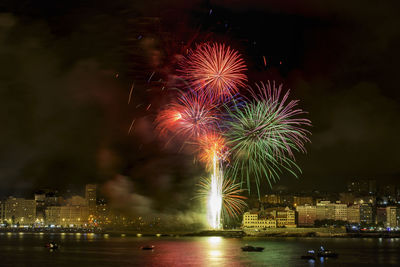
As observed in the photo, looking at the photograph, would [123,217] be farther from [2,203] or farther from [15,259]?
[15,259]

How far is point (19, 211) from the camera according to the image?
9650 centimetres

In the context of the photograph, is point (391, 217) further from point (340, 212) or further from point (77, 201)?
point (77, 201)

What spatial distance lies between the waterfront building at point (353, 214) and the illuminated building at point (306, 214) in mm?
4958

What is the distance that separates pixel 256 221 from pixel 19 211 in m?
43.7

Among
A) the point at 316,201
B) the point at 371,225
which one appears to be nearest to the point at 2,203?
the point at 316,201

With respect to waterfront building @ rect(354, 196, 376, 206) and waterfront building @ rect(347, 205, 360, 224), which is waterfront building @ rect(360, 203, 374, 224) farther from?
waterfront building @ rect(354, 196, 376, 206)

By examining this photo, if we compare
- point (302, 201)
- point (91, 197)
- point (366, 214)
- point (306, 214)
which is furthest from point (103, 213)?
point (366, 214)

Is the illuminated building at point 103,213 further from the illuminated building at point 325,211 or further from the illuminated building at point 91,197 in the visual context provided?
the illuminated building at point 325,211

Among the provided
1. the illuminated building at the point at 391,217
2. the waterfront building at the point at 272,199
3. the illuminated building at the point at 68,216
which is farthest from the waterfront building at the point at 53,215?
the illuminated building at the point at 391,217

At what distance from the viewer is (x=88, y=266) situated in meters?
27.7

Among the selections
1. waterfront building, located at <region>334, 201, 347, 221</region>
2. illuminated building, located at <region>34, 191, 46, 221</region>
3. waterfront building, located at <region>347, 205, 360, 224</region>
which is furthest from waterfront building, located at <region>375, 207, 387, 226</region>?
illuminated building, located at <region>34, 191, 46, 221</region>

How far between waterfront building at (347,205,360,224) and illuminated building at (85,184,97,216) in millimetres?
39046

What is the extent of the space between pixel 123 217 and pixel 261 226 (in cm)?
2147

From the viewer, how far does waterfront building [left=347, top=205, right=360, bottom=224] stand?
84.9 metres
